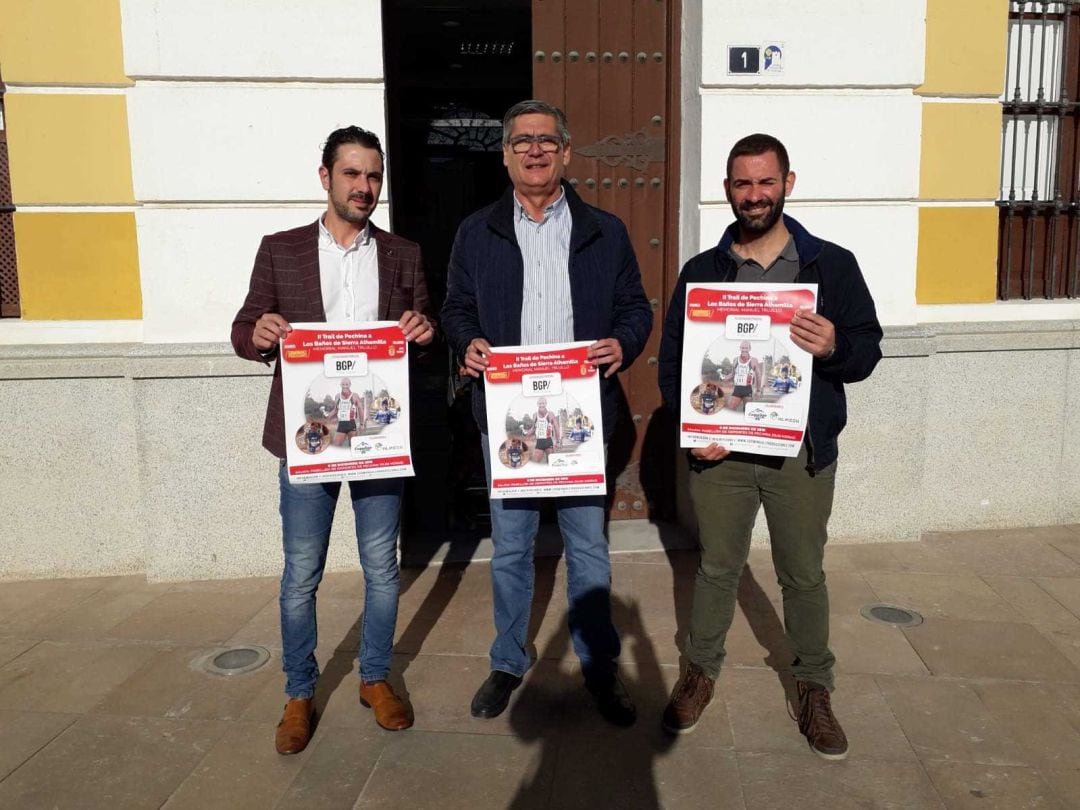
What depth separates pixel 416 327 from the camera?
9.89ft

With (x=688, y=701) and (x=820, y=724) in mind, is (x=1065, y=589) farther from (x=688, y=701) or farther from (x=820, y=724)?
(x=688, y=701)

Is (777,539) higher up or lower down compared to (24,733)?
higher up

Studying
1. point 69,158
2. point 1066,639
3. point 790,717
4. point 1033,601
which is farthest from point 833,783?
point 69,158

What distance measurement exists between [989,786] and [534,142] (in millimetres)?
2582

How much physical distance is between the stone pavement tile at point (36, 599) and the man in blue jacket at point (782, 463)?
3.11m

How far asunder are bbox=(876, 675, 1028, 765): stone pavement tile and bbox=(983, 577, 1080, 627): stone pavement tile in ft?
3.16

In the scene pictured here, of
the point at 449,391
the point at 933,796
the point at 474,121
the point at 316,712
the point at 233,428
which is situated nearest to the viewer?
the point at 933,796

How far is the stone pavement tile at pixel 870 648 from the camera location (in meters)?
3.70

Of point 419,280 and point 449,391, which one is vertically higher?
point 419,280

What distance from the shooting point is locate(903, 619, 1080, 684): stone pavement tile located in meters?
3.67

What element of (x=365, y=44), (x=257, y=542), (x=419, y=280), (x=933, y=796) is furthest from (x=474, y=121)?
(x=933, y=796)

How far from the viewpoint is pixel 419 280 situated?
321 cm

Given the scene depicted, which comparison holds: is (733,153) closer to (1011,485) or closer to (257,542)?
(257,542)

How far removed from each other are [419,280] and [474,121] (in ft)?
27.7
